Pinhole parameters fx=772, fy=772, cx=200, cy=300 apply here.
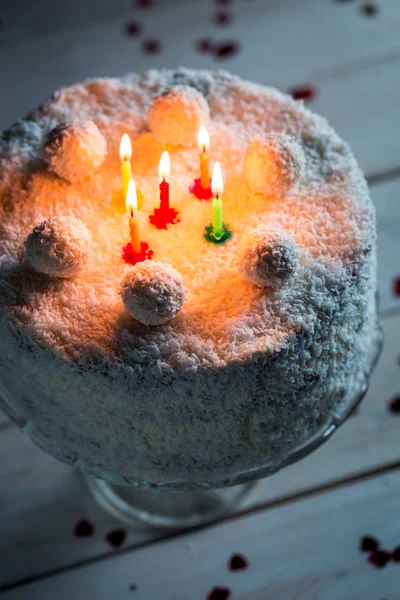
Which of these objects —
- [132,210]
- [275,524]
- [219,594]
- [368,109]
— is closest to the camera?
[132,210]

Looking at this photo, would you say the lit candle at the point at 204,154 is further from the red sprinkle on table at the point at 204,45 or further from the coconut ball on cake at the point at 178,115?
the red sprinkle on table at the point at 204,45

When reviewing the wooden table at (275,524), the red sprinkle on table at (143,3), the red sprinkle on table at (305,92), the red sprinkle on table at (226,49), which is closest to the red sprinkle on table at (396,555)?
the wooden table at (275,524)

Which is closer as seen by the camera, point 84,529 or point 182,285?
point 182,285

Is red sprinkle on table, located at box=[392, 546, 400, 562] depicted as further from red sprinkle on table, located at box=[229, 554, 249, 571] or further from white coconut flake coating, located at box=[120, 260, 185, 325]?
white coconut flake coating, located at box=[120, 260, 185, 325]

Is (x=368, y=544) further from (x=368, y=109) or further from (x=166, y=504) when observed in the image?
(x=368, y=109)

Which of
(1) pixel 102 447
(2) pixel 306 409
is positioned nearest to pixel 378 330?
(2) pixel 306 409

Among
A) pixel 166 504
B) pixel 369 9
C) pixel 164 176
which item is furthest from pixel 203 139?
pixel 369 9

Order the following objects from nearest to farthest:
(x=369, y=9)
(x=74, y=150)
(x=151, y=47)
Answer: (x=74, y=150) → (x=151, y=47) → (x=369, y=9)

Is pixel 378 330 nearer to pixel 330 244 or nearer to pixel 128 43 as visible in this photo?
pixel 330 244
